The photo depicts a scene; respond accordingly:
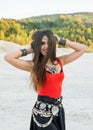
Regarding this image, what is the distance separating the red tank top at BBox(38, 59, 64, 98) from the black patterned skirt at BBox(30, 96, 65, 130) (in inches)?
1.1

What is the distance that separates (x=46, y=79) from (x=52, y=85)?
49mm

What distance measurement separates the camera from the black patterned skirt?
10.2 feet

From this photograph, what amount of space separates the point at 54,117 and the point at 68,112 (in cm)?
348

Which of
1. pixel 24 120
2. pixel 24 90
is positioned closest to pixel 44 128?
pixel 24 120

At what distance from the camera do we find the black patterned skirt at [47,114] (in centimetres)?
312

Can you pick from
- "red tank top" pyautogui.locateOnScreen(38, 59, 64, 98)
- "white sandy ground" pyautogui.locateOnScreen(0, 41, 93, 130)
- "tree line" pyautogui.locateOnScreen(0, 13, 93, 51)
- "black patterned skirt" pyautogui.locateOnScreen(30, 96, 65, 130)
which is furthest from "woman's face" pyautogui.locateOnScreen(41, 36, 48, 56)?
"tree line" pyautogui.locateOnScreen(0, 13, 93, 51)

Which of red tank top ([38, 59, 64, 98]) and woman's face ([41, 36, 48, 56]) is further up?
woman's face ([41, 36, 48, 56])

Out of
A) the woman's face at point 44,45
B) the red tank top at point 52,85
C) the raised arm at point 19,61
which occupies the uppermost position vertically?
the woman's face at point 44,45

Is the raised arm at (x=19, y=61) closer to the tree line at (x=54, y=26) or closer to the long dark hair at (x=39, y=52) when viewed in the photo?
the long dark hair at (x=39, y=52)

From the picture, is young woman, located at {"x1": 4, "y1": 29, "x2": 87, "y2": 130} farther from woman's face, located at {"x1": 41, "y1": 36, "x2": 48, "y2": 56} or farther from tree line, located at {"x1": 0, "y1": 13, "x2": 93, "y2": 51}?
tree line, located at {"x1": 0, "y1": 13, "x2": 93, "y2": 51}

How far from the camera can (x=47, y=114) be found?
10.3 feet

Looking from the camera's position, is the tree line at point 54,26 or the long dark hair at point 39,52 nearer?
the long dark hair at point 39,52

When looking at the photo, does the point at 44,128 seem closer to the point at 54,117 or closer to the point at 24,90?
the point at 54,117

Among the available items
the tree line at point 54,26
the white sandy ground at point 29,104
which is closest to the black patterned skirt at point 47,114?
the white sandy ground at point 29,104
